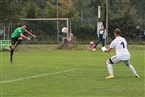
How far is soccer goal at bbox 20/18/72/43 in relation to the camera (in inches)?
2169

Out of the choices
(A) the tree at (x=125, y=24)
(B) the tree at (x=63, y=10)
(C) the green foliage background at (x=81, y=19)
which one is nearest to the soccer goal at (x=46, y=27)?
(C) the green foliage background at (x=81, y=19)

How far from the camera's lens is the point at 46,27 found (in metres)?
56.0

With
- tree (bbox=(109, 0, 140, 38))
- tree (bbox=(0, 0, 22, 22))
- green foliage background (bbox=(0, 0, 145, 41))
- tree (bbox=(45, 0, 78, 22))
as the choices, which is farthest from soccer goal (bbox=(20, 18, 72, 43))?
tree (bbox=(0, 0, 22, 22))

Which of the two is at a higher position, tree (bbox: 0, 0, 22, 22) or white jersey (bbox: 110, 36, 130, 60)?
tree (bbox: 0, 0, 22, 22)

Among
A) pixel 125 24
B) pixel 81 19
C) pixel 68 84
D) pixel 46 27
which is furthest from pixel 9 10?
pixel 68 84

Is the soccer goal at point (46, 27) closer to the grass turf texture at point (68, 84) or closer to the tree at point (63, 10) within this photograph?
the tree at point (63, 10)

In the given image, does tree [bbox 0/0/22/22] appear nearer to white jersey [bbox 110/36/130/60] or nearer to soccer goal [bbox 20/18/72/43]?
soccer goal [bbox 20/18/72/43]

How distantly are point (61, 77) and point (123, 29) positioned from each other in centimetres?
4055

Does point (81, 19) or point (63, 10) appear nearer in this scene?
point (81, 19)

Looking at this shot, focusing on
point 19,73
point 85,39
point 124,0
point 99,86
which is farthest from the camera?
point 124,0

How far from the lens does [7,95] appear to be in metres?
12.6

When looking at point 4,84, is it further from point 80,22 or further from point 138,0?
point 138,0

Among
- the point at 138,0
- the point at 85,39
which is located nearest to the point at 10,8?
the point at 85,39

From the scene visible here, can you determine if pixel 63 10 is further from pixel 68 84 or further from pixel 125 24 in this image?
pixel 68 84
